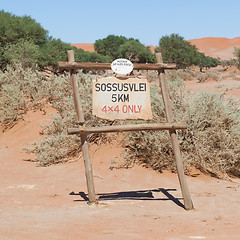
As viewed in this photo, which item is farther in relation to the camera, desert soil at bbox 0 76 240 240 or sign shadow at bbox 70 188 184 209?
sign shadow at bbox 70 188 184 209

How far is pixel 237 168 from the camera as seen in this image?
7398 millimetres

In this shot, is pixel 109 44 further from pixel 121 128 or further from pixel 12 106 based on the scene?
pixel 121 128

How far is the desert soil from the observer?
379cm

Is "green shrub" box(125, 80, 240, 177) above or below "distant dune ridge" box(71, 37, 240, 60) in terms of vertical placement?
below

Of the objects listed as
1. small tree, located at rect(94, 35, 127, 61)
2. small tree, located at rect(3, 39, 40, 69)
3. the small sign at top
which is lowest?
the small sign at top

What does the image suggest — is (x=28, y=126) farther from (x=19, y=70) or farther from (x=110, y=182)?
(x=110, y=182)

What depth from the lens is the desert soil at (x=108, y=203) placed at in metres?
3.79

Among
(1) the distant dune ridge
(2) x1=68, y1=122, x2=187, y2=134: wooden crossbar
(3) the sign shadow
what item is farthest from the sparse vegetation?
(1) the distant dune ridge

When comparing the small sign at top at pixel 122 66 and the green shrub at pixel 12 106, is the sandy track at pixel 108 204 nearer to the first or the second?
the small sign at top at pixel 122 66

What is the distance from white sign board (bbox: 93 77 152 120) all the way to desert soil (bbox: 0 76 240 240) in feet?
4.49

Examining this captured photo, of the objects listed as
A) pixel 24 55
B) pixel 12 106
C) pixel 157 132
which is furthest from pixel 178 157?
pixel 24 55

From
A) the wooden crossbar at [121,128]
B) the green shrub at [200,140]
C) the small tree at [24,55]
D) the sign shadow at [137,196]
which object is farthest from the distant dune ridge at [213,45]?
the wooden crossbar at [121,128]

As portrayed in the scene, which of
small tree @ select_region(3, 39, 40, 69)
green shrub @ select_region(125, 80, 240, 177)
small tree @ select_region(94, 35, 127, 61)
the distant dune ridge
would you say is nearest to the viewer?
green shrub @ select_region(125, 80, 240, 177)

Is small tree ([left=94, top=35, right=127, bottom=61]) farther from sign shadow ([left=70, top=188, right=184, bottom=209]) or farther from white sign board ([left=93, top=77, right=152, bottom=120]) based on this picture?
white sign board ([left=93, top=77, right=152, bottom=120])
